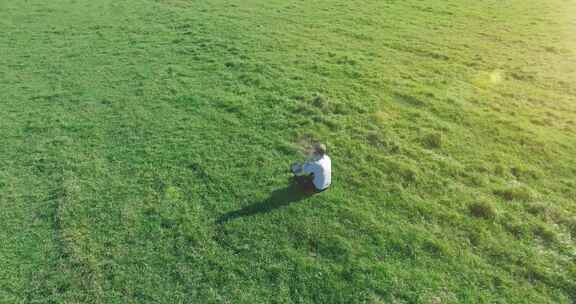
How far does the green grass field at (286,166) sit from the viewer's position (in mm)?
5418

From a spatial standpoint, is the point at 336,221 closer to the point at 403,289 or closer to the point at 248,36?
the point at 403,289

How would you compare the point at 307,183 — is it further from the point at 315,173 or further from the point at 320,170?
the point at 320,170

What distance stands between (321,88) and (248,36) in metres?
Answer: 4.80

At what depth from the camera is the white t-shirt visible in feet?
20.5

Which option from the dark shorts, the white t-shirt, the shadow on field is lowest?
the shadow on field

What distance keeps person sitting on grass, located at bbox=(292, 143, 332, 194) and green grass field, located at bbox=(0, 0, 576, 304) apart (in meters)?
0.29

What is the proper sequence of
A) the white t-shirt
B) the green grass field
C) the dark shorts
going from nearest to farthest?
the green grass field
the white t-shirt
the dark shorts

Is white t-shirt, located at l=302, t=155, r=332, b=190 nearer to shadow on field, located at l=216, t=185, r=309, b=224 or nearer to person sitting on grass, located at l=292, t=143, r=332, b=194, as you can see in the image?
person sitting on grass, located at l=292, t=143, r=332, b=194

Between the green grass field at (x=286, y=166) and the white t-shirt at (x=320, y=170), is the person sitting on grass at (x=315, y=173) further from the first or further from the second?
the green grass field at (x=286, y=166)

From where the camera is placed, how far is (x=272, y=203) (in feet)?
21.5

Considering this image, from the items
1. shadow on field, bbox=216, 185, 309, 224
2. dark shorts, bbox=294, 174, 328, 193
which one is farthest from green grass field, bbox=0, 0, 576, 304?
dark shorts, bbox=294, 174, 328, 193

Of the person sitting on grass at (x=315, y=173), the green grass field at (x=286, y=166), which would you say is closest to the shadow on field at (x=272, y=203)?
the green grass field at (x=286, y=166)

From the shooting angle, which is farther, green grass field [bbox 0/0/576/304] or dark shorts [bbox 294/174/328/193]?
dark shorts [bbox 294/174/328/193]

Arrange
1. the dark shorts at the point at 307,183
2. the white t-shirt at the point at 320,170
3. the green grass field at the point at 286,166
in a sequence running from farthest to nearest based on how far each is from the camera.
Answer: the dark shorts at the point at 307,183, the white t-shirt at the point at 320,170, the green grass field at the point at 286,166
